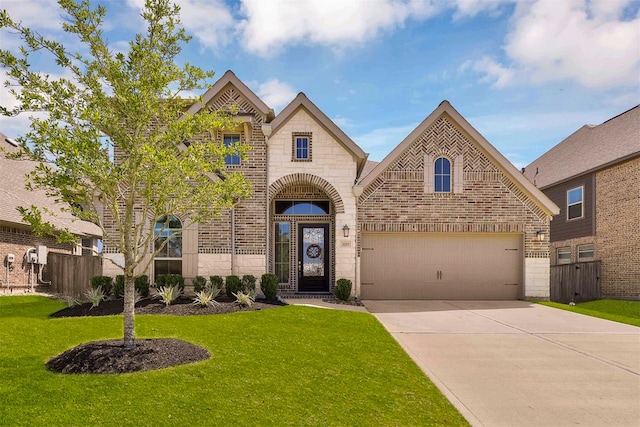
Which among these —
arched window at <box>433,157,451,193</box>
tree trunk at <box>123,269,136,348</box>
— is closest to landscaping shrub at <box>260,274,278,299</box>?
arched window at <box>433,157,451,193</box>

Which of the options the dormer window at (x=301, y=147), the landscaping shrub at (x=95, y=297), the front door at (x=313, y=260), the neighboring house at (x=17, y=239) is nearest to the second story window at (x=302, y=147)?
the dormer window at (x=301, y=147)

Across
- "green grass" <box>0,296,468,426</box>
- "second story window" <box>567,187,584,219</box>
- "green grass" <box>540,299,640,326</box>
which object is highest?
"second story window" <box>567,187,584,219</box>

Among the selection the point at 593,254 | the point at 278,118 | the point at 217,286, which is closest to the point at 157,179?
the point at 217,286

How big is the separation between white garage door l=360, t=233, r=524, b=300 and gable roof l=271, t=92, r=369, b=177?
3016 millimetres

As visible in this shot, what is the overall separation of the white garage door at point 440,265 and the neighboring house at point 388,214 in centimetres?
3

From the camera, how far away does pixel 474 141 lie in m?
15.3

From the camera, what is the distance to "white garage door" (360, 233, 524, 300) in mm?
15469

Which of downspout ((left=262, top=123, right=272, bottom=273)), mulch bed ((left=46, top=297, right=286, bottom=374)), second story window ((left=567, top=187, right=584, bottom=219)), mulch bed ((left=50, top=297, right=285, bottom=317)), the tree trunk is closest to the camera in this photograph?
mulch bed ((left=46, top=297, right=286, bottom=374))

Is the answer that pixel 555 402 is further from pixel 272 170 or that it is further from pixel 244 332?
pixel 272 170

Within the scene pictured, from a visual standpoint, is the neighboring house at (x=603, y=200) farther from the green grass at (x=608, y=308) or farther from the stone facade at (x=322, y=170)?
the stone facade at (x=322, y=170)

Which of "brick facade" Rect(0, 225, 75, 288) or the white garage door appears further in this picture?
"brick facade" Rect(0, 225, 75, 288)

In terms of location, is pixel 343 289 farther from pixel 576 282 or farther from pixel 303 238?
pixel 576 282

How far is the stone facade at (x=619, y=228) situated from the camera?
17.7m

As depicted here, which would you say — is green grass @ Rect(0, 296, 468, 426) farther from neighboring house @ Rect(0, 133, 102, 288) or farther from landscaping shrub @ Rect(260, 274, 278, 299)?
neighboring house @ Rect(0, 133, 102, 288)
